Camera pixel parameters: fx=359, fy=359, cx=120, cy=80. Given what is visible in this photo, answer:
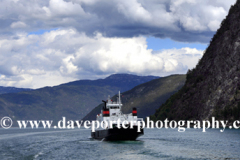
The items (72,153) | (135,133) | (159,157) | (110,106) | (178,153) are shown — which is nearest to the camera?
(159,157)

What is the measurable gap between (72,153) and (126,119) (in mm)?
23843

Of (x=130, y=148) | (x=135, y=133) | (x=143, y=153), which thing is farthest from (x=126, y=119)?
(x=143, y=153)

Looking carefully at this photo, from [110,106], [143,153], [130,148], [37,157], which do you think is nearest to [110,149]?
[130,148]

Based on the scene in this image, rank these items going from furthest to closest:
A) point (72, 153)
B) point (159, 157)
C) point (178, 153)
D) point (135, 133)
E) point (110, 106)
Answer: point (110, 106) → point (135, 133) → point (72, 153) → point (178, 153) → point (159, 157)

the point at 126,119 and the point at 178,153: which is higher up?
the point at 126,119

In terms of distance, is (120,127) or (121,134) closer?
(120,127)

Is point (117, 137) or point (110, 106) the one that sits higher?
point (110, 106)

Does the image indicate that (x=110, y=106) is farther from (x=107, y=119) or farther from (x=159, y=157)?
(x=159, y=157)

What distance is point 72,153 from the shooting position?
84562mm

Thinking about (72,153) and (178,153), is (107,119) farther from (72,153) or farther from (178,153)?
(178,153)

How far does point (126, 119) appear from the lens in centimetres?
10362

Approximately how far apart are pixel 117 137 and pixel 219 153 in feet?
109

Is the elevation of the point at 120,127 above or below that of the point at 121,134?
above

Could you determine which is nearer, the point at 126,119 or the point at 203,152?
the point at 203,152
